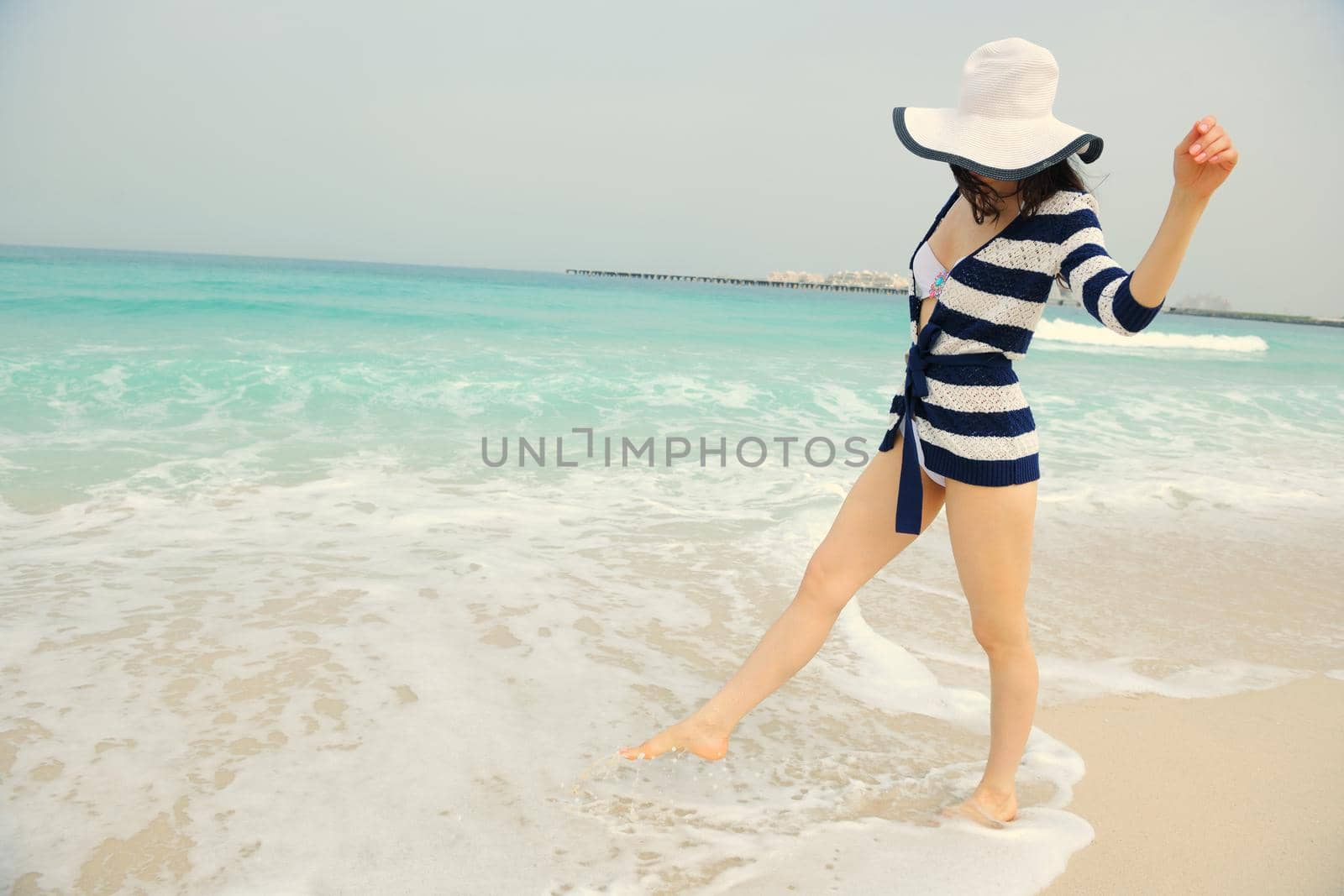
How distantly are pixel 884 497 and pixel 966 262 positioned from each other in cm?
62

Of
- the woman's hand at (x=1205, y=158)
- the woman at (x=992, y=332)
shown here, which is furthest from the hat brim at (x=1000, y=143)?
the woman's hand at (x=1205, y=158)

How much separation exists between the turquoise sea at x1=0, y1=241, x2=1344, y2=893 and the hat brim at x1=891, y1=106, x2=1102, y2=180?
1.62 m

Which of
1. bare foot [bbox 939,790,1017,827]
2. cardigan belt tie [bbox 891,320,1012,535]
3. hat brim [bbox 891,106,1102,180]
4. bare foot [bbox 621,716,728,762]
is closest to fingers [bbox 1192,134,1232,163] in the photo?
hat brim [bbox 891,106,1102,180]

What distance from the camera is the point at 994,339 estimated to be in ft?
6.58

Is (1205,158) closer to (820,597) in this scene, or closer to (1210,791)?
(820,597)

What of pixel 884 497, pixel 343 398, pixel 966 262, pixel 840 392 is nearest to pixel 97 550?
pixel 884 497

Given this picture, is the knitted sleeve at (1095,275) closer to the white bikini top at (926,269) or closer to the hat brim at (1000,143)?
the hat brim at (1000,143)

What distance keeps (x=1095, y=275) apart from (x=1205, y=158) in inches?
11.1

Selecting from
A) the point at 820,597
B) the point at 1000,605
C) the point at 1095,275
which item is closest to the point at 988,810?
the point at 1000,605

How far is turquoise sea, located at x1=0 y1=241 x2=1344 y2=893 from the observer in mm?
2186

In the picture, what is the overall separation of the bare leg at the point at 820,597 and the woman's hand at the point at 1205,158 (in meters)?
0.84

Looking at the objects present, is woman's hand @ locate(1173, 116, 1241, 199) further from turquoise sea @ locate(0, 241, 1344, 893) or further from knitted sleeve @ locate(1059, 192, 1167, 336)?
turquoise sea @ locate(0, 241, 1344, 893)

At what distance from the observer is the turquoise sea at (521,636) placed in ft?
7.17

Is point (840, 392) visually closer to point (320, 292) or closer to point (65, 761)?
point (65, 761)
